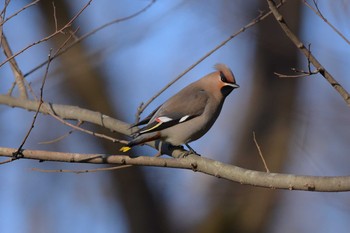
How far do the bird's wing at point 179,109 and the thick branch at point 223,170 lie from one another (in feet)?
3.07

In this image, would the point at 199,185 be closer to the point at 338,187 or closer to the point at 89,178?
the point at 89,178

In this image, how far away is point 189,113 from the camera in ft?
17.4

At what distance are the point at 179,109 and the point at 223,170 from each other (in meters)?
1.42

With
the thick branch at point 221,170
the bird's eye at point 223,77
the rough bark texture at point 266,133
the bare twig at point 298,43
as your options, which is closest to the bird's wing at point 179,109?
the bird's eye at point 223,77

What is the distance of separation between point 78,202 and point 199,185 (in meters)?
2.89

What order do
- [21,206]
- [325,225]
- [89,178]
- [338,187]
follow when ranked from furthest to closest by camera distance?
[21,206], [89,178], [325,225], [338,187]

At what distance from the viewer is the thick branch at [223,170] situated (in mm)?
3584

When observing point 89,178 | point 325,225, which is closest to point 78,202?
point 89,178

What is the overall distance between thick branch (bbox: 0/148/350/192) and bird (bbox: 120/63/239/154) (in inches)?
29.7

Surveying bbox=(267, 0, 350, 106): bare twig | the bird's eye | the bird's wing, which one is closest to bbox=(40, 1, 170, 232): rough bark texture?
the bird's wing

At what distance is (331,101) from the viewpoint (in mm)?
7289

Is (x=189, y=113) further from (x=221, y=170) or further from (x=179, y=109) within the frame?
(x=221, y=170)

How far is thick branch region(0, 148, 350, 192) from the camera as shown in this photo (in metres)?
3.58

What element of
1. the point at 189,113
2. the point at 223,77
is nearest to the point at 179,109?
the point at 189,113
